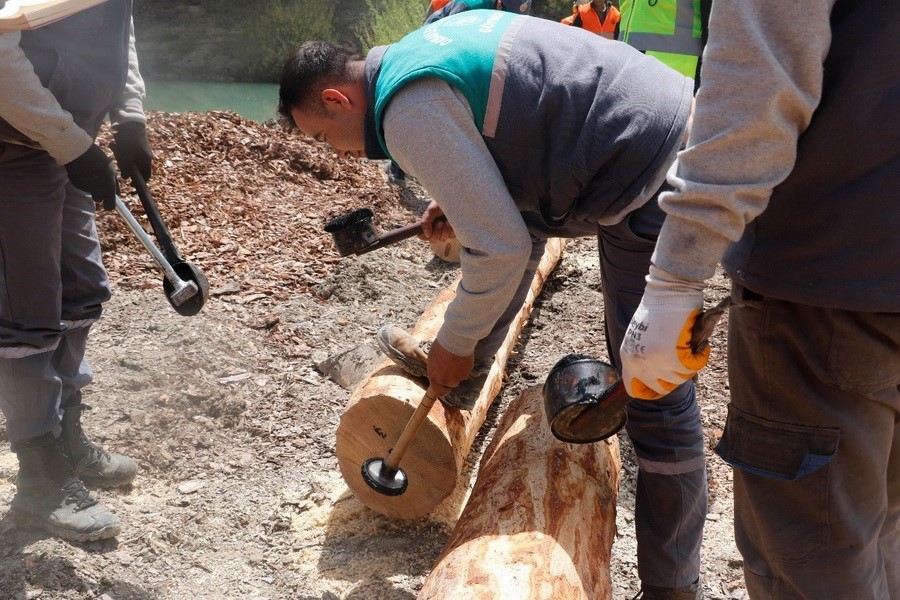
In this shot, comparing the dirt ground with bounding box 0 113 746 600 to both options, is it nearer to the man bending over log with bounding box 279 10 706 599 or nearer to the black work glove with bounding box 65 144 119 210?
the man bending over log with bounding box 279 10 706 599

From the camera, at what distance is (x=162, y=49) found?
75.1 ft

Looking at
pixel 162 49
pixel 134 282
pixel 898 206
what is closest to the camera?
pixel 898 206

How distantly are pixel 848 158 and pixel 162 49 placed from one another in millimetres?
24411

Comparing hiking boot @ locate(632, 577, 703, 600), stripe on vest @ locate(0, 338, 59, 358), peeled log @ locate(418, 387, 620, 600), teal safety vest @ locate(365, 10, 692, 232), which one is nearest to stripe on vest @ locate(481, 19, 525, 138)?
teal safety vest @ locate(365, 10, 692, 232)

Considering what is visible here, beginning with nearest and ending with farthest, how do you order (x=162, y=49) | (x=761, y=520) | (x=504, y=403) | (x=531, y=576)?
(x=761, y=520) < (x=531, y=576) < (x=504, y=403) < (x=162, y=49)

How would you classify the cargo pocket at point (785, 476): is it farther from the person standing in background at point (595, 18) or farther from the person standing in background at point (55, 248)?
the person standing in background at point (595, 18)

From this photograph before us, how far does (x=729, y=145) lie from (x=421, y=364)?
1775 mm

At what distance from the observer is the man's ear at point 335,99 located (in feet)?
7.90

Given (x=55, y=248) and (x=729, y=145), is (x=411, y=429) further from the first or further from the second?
(x=729, y=145)

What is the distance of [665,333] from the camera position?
1.64 meters

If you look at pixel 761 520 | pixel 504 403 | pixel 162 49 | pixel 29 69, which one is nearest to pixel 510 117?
pixel 761 520

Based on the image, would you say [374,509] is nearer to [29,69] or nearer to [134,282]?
[29,69]

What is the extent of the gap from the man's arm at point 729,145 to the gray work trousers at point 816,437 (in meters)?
0.17

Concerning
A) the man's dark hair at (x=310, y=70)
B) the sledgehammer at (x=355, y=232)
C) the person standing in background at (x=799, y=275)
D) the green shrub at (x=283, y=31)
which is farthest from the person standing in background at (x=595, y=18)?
the green shrub at (x=283, y=31)
